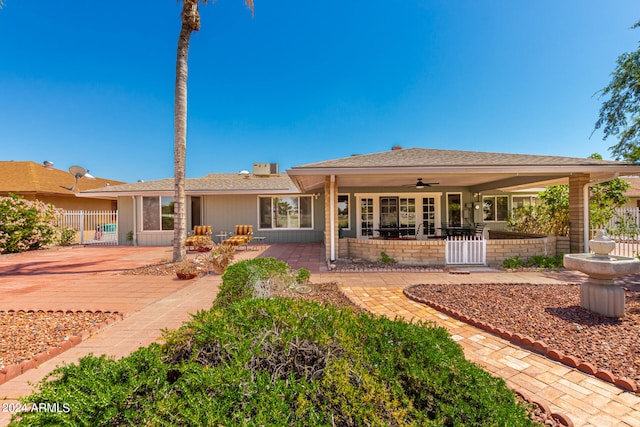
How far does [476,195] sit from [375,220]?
5.60 metres

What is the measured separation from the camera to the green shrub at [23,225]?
36.7ft

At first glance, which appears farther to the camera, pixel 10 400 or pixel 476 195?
pixel 476 195

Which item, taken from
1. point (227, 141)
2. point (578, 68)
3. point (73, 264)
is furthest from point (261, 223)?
point (578, 68)

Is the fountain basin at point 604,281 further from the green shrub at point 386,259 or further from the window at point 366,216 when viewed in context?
the window at point 366,216

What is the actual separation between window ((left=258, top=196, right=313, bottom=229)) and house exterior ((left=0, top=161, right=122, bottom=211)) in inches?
407

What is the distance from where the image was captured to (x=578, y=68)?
11312 millimetres

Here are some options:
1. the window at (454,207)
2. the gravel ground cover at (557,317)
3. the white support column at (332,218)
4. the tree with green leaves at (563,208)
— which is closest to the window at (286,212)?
the white support column at (332,218)

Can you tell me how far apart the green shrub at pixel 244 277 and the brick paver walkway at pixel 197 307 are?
1.71 feet

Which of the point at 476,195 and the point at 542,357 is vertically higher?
the point at 476,195

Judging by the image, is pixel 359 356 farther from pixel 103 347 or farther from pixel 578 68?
pixel 578 68

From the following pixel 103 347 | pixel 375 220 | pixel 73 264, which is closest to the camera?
pixel 103 347

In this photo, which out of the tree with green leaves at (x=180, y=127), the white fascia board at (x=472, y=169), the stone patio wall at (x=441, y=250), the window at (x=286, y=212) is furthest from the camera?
the window at (x=286, y=212)

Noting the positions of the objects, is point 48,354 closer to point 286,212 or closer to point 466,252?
point 466,252

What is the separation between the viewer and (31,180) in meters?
18.9
